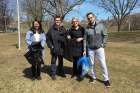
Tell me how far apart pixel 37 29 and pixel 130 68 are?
4.52m

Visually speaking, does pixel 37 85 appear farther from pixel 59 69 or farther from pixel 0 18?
pixel 0 18

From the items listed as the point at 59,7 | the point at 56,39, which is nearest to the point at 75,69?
the point at 56,39

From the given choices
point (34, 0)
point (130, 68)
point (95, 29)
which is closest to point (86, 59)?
point (95, 29)

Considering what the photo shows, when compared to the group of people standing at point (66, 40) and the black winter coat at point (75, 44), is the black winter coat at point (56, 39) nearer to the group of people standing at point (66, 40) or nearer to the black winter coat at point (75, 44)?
the group of people standing at point (66, 40)

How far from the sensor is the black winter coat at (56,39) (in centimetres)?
1063

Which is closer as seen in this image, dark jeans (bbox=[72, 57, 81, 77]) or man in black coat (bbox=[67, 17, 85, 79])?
man in black coat (bbox=[67, 17, 85, 79])

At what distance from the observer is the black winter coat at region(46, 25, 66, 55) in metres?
10.6

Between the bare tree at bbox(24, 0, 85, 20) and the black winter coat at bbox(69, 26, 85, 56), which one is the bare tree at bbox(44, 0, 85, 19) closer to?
→ the bare tree at bbox(24, 0, 85, 20)

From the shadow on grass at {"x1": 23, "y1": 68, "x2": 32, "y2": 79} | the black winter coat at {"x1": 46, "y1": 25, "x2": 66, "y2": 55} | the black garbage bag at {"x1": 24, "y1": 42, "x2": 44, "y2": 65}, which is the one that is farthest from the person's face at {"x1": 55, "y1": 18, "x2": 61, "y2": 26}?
the shadow on grass at {"x1": 23, "y1": 68, "x2": 32, "y2": 79}

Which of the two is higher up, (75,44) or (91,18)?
(91,18)

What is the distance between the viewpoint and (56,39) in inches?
419

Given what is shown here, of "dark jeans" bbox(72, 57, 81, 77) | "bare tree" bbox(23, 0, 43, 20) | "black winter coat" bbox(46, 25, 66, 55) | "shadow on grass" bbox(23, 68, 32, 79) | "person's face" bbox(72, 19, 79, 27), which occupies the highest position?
"bare tree" bbox(23, 0, 43, 20)

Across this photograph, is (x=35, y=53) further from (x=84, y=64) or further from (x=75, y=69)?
(x=84, y=64)

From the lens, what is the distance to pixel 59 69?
11.5 metres
